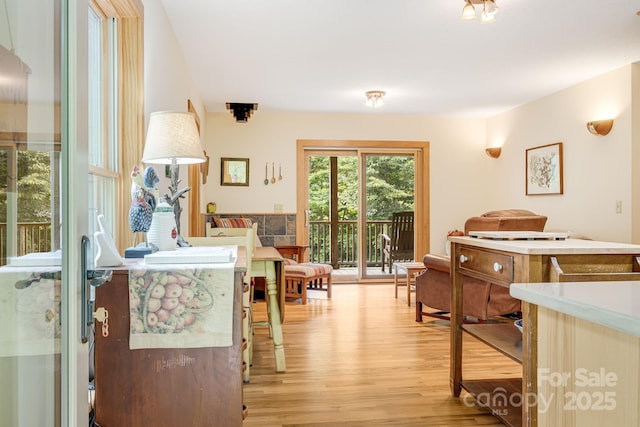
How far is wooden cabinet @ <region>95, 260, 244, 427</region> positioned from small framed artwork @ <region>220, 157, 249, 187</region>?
198 inches

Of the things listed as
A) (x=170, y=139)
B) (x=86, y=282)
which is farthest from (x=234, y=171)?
(x=86, y=282)

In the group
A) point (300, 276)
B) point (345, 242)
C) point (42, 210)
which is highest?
point (42, 210)

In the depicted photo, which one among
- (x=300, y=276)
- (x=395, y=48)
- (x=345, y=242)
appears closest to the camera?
(x=395, y=48)

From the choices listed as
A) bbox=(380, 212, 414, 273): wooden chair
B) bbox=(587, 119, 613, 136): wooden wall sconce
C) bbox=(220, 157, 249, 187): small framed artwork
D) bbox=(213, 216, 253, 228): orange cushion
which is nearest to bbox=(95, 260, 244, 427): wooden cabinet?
bbox=(587, 119, 613, 136): wooden wall sconce

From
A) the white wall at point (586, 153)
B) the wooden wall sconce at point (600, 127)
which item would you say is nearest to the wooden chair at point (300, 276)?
the white wall at point (586, 153)

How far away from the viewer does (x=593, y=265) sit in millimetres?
1896

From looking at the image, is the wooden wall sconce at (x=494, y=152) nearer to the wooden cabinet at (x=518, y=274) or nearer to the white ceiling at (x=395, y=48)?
the white ceiling at (x=395, y=48)

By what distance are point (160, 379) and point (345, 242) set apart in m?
5.94

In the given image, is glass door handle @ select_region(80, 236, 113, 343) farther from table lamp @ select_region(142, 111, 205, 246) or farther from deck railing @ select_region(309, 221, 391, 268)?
deck railing @ select_region(309, 221, 391, 268)

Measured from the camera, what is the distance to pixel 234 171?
6.52 meters

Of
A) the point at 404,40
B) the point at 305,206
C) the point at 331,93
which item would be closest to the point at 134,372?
the point at 404,40

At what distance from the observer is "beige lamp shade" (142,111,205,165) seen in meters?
2.11

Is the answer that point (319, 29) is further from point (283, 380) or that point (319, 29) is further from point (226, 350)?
point (226, 350)

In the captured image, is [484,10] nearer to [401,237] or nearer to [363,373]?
[363,373]
